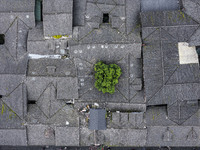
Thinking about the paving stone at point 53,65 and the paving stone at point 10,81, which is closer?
the paving stone at point 10,81

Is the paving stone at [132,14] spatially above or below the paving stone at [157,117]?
above

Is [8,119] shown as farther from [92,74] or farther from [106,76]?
[106,76]

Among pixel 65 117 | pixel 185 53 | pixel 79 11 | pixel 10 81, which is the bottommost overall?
pixel 65 117

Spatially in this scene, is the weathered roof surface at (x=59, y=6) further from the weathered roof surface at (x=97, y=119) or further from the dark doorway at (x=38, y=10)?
the weathered roof surface at (x=97, y=119)

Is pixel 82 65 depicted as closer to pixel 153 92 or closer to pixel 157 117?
pixel 153 92

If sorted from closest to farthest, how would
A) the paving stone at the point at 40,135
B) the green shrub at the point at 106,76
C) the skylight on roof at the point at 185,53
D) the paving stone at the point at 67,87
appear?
the green shrub at the point at 106,76 → the skylight on roof at the point at 185,53 → the paving stone at the point at 67,87 → the paving stone at the point at 40,135

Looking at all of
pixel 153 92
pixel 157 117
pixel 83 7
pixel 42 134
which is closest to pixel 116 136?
pixel 157 117

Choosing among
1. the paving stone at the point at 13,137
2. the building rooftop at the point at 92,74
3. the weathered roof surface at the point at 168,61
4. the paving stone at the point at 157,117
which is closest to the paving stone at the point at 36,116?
the building rooftop at the point at 92,74

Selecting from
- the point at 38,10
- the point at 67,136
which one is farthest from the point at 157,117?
the point at 38,10
